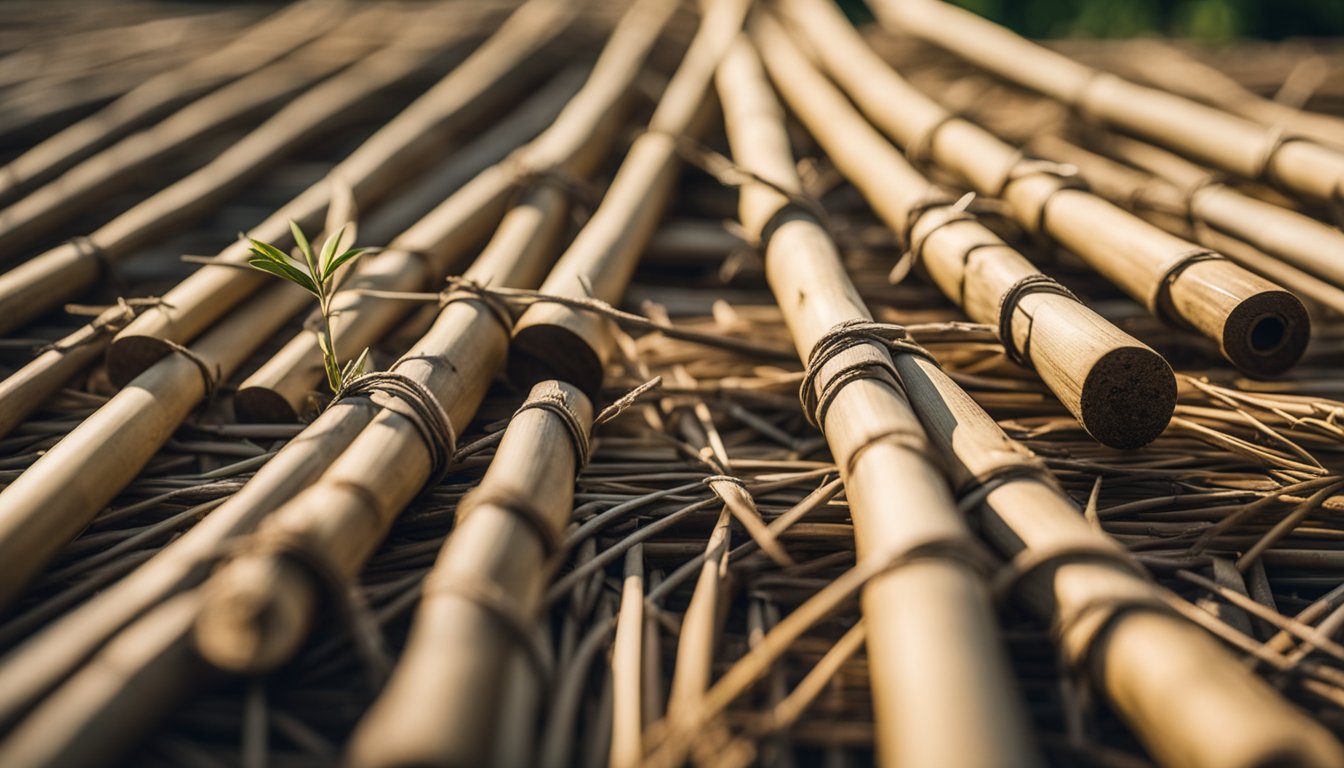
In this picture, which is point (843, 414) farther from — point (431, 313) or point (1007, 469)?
point (431, 313)

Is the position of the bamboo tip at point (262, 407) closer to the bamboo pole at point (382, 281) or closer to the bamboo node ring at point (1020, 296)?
the bamboo pole at point (382, 281)

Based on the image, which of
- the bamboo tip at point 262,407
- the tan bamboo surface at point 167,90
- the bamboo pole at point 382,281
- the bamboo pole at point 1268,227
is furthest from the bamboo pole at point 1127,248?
the tan bamboo surface at point 167,90

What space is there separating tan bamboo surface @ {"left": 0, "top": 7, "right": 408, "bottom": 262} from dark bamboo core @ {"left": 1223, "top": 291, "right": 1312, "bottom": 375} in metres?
1.80

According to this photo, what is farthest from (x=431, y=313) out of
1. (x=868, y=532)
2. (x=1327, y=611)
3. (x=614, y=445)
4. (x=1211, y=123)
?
(x=1211, y=123)

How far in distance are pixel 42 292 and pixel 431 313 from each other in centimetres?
59

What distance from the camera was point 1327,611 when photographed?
100 cm

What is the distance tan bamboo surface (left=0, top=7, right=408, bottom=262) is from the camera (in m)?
1.67

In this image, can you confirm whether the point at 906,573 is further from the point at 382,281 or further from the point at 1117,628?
the point at 382,281

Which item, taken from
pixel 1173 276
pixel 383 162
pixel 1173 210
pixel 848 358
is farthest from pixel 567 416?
pixel 1173 210

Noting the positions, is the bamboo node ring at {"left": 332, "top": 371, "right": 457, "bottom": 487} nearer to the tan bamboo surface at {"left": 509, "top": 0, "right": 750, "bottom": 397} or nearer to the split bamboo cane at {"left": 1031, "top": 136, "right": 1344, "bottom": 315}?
the tan bamboo surface at {"left": 509, "top": 0, "right": 750, "bottom": 397}

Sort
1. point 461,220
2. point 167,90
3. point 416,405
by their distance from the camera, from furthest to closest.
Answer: point 167,90 → point 461,220 → point 416,405

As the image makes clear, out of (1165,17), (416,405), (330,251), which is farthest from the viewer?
(1165,17)

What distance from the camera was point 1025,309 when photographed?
120cm

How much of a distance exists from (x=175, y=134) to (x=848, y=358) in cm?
168
